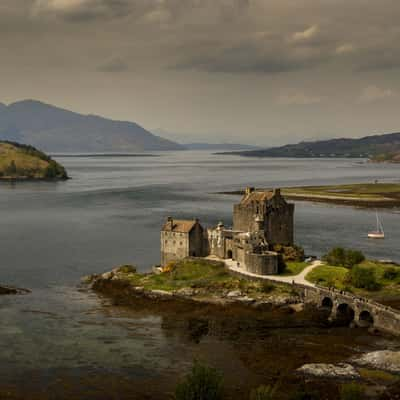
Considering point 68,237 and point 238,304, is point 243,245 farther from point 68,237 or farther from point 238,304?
point 68,237

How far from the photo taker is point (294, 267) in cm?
8575

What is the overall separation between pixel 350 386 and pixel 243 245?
4208cm

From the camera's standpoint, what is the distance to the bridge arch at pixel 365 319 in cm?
6925

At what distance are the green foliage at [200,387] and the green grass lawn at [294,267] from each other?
129 ft


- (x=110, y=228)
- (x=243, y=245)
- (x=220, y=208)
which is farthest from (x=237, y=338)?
(x=220, y=208)

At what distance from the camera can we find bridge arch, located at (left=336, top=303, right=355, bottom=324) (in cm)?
7119

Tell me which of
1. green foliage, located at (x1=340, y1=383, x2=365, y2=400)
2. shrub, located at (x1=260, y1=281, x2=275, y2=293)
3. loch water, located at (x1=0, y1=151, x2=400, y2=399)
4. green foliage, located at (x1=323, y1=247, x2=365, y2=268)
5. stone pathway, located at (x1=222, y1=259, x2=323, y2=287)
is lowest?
loch water, located at (x1=0, y1=151, x2=400, y2=399)

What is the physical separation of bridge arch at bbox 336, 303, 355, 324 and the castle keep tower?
71.2ft

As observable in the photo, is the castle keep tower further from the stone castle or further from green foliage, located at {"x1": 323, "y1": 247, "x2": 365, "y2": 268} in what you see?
green foliage, located at {"x1": 323, "y1": 247, "x2": 365, "y2": 268}

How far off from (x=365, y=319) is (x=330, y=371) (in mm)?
17642

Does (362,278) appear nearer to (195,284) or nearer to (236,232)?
(195,284)

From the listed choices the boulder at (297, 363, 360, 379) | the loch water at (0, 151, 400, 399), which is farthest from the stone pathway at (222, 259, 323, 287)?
the boulder at (297, 363, 360, 379)

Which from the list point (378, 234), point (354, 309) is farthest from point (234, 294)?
point (378, 234)

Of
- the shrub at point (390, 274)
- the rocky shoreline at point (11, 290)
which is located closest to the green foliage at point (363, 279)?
the shrub at point (390, 274)
